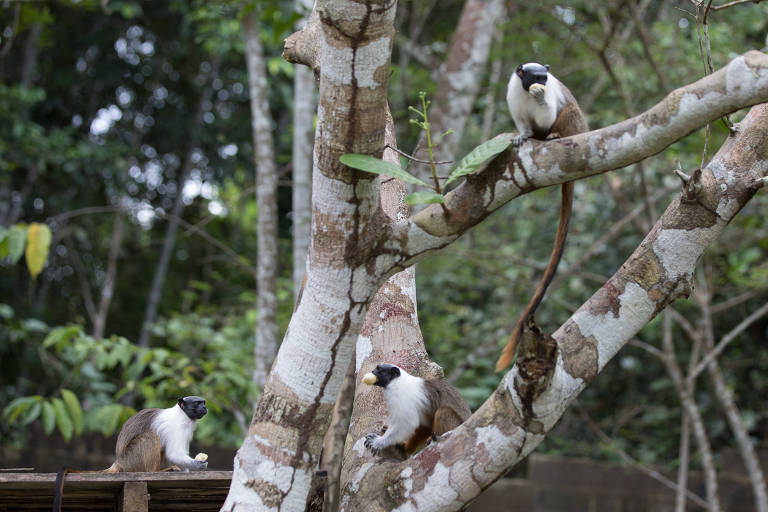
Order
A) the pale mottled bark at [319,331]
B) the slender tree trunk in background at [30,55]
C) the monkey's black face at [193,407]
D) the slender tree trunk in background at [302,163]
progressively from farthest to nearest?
1. the slender tree trunk in background at [30,55]
2. the slender tree trunk in background at [302,163]
3. the monkey's black face at [193,407]
4. the pale mottled bark at [319,331]

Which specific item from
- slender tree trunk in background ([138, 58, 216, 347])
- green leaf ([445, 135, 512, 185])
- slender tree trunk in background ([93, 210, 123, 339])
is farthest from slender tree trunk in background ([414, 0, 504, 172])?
slender tree trunk in background ([93, 210, 123, 339])

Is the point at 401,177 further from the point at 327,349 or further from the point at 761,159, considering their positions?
the point at 761,159

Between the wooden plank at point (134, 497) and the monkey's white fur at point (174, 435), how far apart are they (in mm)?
472

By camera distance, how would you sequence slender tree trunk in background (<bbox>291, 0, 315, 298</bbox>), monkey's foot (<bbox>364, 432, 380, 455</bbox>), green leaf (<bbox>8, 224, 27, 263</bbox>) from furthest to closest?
slender tree trunk in background (<bbox>291, 0, 315, 298</bbox>) → green leaf (<bbox>8, 224, 27, 263</bbox>) → monkey's foot (<bbox>364, 432, 380, 455</bbox>)

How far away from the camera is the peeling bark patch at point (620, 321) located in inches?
72.6

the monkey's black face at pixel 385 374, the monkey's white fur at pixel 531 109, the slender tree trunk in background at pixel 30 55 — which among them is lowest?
the monkey's black face at pixel 385 374

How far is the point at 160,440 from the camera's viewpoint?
2.59 meters

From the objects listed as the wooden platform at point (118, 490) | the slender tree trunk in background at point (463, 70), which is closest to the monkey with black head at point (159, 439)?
the wooden platform at point (118, 490)

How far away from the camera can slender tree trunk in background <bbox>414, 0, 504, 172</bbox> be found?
451 cm

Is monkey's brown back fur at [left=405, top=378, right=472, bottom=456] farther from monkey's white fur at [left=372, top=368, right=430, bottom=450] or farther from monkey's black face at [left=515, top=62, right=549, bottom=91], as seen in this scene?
monkey's black face at [left=515, top=62, right=549, bottom=91]

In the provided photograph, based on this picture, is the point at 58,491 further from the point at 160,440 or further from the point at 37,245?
the point at 37,245

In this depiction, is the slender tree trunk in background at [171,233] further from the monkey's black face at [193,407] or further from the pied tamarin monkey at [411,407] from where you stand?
the pied tamarin monkey at [411,407]

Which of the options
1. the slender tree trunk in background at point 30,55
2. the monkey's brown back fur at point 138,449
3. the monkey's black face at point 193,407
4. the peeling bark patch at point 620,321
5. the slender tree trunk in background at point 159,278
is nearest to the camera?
the peeling bark patch at point 620,321

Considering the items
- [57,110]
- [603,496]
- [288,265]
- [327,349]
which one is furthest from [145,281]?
[327,349]
